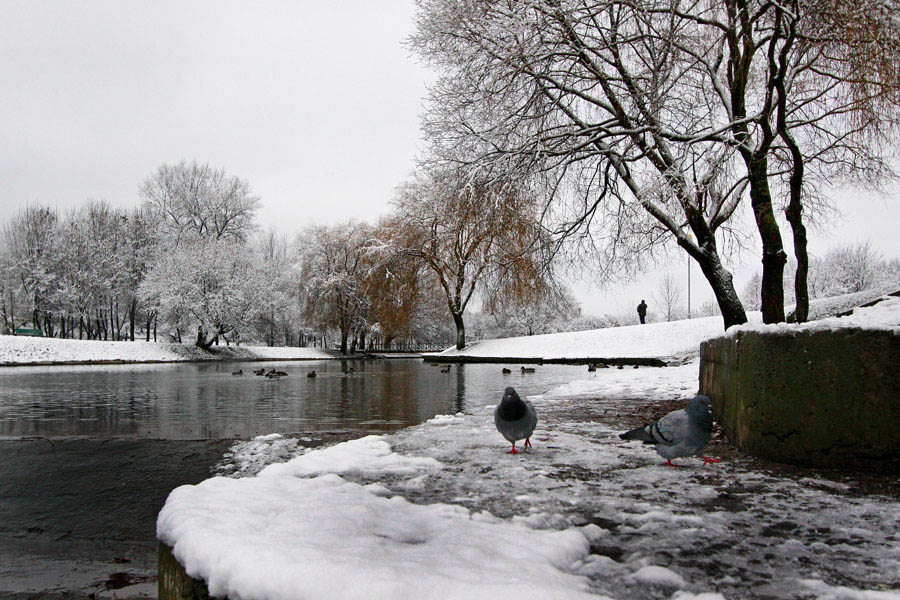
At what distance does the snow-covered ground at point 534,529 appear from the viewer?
5.73 ft

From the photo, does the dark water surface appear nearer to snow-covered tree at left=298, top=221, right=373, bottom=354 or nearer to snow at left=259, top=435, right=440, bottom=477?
snow at left=259, top=435, right=440, bottom=477

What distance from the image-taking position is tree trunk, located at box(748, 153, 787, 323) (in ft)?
28.3

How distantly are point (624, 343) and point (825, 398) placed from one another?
21.2 m

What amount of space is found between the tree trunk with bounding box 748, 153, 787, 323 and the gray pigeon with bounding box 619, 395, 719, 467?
595 centimetres

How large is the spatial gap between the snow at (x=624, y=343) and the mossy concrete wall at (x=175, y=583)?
19.9m

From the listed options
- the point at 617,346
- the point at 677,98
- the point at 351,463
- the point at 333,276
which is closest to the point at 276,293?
the point at 333,276

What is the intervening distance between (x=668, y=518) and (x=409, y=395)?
27.7 ft

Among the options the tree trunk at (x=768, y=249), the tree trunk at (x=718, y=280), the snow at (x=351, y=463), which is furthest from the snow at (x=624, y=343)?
the snow at (x=351, y=463)

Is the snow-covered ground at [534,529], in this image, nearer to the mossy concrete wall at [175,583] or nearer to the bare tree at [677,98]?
the mossy concrete wall at [175,583]

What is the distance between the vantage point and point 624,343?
24000mm

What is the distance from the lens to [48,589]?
261 cm

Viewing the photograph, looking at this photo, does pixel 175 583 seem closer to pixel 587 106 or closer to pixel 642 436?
pixel 642 436

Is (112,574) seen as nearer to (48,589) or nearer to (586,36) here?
(48,589)

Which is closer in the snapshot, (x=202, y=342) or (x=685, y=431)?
(x=685, y=431)
